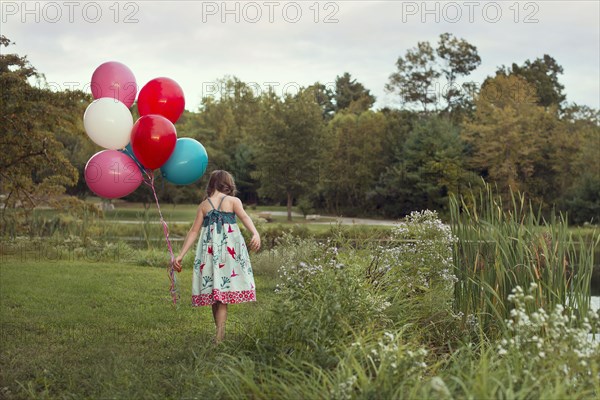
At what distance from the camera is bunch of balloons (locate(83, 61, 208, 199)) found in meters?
6.29

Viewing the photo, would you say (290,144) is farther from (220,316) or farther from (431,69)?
(220,316)

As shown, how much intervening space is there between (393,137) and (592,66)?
9582 mm

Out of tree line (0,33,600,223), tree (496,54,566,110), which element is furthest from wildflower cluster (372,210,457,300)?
tree (496,54,566,110)

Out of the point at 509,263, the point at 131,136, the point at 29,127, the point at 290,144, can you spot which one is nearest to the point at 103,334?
the point at 131,136

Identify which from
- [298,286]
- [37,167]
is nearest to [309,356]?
[298,286]

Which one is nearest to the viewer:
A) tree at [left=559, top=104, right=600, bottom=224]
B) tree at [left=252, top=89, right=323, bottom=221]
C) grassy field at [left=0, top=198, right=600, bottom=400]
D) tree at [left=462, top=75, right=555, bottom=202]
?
grassy field at [left=0, top=198, right=600, bottom=400]

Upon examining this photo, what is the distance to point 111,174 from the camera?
634 centimetres

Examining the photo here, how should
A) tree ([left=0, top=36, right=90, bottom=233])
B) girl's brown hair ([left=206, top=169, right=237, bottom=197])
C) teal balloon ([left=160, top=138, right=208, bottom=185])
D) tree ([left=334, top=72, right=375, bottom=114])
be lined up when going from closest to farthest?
girl's brown hair ([left=206, top=169, right=237, bottom=197]) < teal balloon ([left=160, top=138, right=208, bottom=185]) < tree ([left=0, top=36, right=90, bottom=233]) < tree ([left=334, top=72, right=375, bottom=114])

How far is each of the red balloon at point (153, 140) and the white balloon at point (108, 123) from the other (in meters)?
0.14

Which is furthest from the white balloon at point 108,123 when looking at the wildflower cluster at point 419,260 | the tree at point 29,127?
the tree at point 29,127

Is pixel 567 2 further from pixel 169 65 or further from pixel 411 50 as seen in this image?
pixel 411 50

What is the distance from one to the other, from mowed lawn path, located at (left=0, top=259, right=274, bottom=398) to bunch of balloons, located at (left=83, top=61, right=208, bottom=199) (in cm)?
137

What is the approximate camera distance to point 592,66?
26438 millimetres

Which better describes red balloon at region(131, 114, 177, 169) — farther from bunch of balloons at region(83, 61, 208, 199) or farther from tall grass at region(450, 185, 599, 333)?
tall grass at region(450, 185, 599, 333)
